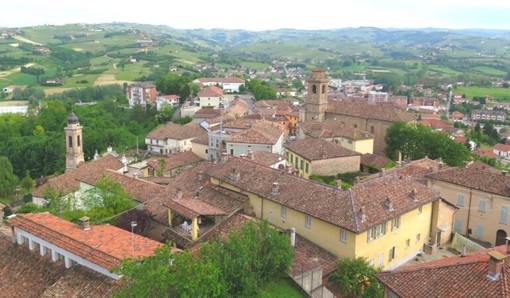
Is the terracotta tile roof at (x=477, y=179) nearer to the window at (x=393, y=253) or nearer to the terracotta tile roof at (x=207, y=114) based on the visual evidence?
the window at (x=393, y=253)

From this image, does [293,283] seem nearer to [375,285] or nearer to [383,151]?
[375,285]

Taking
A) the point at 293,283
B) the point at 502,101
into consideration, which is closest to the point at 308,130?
the point at 293,283

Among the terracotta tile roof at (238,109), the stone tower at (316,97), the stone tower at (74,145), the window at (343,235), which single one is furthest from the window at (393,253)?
the terracotta tile roof at (238,109)

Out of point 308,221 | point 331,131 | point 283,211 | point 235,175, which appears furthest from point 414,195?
point 331,131

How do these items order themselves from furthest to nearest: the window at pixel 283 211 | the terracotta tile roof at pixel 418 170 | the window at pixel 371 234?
1. the terracotta tile roof at pixel 418 170
2. the window at pixel 283 211
3. the window at pixel 371 234

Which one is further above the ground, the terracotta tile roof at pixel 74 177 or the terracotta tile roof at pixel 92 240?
the terracotta tile roof at pixel 92 240

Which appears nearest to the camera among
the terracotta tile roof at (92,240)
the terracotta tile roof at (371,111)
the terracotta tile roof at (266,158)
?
the terracotta tile roof at (92,240)

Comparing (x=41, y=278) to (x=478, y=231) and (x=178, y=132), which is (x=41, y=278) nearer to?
(x=478, y=231)
